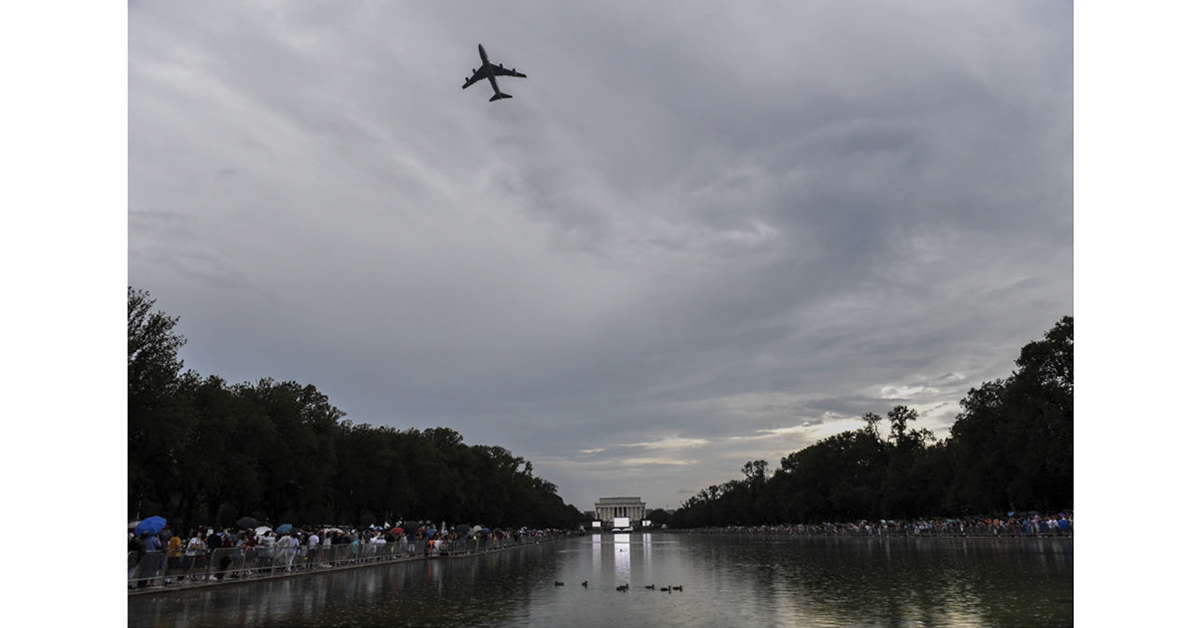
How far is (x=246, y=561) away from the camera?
100ft

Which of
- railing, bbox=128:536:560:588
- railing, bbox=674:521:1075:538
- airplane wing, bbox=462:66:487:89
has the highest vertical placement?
airplane wing, bbox=462:66:487:89

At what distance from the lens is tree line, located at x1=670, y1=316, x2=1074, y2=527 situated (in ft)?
214

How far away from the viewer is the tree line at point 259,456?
1780 inches

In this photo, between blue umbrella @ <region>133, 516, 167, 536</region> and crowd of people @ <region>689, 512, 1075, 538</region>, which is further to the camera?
crowd of people @ <region>689, 512, 1075, 538</region>

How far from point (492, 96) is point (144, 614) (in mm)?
27581

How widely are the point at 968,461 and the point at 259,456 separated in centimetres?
7000

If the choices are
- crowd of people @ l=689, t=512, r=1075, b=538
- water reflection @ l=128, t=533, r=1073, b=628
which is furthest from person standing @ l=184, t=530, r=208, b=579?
crowd of people @ l=689, t=512, r=1075, b=538

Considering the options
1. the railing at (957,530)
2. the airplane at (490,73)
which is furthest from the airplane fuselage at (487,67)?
the railing at (957,530)

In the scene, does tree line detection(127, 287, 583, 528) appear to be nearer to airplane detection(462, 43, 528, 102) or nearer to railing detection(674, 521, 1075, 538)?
airplane detection(462, 43, 528, 102)

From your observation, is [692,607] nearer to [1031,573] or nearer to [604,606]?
[604,606]

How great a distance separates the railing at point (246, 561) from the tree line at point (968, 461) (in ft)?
164

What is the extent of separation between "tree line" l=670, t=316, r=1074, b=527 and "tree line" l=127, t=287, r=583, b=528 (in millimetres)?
58005

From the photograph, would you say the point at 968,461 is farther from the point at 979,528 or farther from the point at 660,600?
the point at 660,600

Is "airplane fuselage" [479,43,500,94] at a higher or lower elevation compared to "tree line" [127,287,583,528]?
higher
